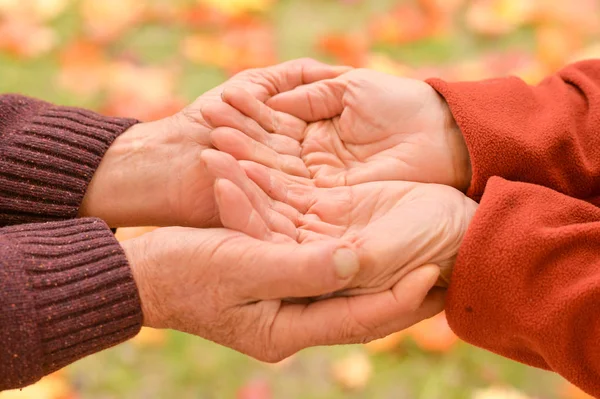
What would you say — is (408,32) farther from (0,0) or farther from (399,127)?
(0,0)

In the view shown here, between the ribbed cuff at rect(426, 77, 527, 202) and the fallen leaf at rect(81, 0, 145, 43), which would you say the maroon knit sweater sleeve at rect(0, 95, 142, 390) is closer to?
the ribbed cuff at rect(426, 77, 527, 202)

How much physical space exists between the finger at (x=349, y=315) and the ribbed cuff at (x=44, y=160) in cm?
42

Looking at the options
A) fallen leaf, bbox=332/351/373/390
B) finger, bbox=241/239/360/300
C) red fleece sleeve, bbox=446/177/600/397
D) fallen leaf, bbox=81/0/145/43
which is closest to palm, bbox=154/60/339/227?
finger, bbox=241/239/360/300

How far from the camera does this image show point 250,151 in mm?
1005

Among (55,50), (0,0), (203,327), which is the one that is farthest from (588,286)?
(0,0)

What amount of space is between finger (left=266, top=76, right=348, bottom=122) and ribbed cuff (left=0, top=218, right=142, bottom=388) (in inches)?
14.8

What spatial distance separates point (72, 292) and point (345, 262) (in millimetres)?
372

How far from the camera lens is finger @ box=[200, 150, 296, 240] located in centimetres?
89

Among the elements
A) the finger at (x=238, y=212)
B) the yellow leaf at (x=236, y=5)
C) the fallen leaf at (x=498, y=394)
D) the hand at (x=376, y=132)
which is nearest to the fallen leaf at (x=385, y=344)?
the fallen leaf at (x=498, y=394)

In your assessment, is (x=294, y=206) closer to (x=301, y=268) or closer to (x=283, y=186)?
(x=283, y=186)

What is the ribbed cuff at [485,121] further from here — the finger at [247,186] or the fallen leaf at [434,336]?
the fallen leaf at [434,336]

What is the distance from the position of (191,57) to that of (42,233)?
894 mm

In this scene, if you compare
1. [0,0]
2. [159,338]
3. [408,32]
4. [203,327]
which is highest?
[0,0]

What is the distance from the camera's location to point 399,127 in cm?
106
